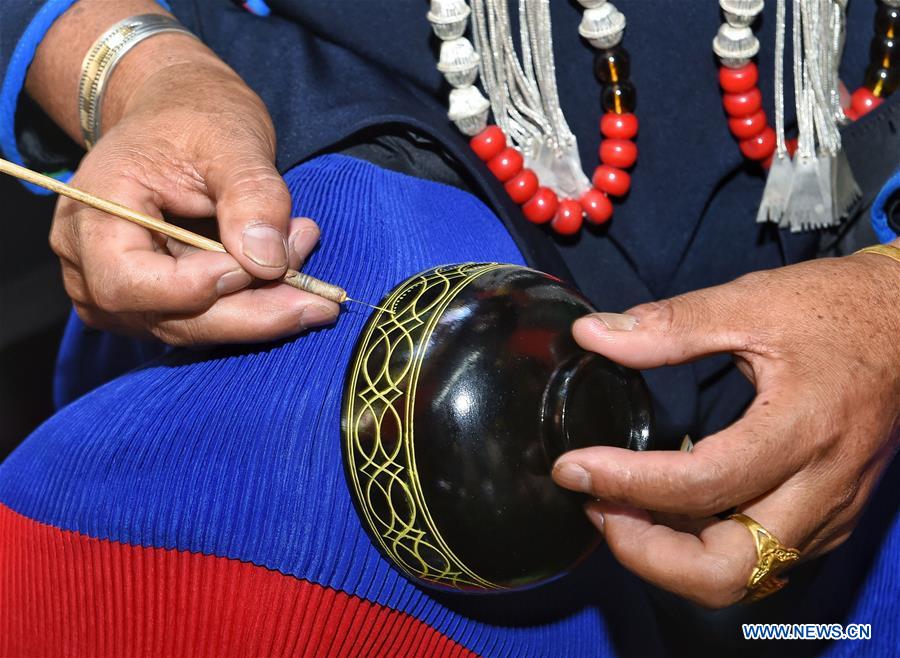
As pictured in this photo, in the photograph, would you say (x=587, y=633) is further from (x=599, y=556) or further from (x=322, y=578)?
(x=322, y=578)

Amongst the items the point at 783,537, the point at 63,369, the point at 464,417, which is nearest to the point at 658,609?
the point at 783,537

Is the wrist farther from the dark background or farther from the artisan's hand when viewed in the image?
the dark background

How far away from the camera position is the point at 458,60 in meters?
0.89

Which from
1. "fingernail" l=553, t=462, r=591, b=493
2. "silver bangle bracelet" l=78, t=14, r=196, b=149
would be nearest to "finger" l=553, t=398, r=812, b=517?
"fingernail" l=553, t=462, r=591, b=493

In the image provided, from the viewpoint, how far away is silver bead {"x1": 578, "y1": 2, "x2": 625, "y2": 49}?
34.7 inches

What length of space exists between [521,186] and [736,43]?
24 centimetres

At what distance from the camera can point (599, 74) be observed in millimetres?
920

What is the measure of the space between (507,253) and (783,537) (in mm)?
326

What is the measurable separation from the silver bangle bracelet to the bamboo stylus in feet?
0.76

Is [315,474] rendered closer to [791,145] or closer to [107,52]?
[107,52]

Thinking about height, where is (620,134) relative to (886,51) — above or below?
below

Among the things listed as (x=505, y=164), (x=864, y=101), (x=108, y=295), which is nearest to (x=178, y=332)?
(x=108, y=295)

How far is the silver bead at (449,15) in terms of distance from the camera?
2.85 ft

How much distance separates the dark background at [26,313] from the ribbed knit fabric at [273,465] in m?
0.98
